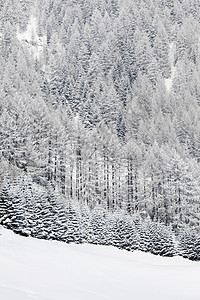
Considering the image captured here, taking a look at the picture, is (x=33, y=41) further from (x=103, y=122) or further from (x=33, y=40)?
(x=103, y=122)

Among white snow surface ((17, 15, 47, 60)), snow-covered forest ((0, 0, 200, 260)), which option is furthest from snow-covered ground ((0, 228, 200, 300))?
white snow surface ((17, 15, 47, 60))

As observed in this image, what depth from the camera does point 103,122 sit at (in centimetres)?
8606

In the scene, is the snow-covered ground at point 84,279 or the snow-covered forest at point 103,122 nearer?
the snow-covered ground at point 84,279

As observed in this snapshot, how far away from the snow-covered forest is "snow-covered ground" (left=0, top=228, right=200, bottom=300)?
11.6 m

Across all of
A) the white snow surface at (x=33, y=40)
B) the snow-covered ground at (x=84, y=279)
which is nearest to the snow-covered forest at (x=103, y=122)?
the white snow surface at (x=33, y=40)

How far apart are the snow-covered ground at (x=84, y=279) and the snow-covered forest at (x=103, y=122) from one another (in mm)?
11558

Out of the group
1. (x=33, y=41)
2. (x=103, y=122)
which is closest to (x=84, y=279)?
(x=103, y=122)

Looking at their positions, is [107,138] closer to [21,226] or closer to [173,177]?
[173,177]

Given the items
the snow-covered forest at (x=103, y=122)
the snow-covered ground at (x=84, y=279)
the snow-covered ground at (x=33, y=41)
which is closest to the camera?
the snow-covered ground at (x=84, y=279)

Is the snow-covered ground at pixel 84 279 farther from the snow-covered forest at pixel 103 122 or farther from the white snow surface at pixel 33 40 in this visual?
the white snow surface at pixel 33 40

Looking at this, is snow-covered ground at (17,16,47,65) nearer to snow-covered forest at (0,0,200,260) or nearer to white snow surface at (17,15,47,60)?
white snow surface at (17,15,47,60)

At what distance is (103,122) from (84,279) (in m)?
77.0

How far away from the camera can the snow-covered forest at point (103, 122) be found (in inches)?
1304

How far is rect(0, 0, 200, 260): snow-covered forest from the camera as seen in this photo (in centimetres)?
3312
